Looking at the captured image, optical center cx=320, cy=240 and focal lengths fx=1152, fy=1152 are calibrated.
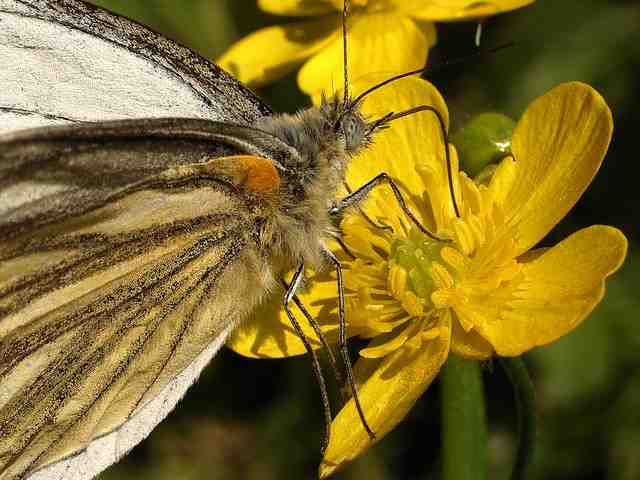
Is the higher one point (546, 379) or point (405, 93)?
point (405, 93)

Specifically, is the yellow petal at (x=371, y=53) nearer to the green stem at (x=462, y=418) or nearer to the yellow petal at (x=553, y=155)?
the yellow petal at (x=553, y=155)

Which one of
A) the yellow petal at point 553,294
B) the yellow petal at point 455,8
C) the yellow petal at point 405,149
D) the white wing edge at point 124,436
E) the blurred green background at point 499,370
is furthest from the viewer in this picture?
the blurred green background at point 499,370

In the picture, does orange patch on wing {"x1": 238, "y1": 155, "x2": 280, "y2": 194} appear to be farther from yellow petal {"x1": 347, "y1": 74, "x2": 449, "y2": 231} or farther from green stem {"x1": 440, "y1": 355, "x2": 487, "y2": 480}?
green stem {"x1": 440, "y1": 355, "x2": 487, "y2": 480}

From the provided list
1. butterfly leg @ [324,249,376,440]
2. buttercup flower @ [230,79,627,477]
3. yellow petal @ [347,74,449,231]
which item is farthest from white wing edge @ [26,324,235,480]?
yellow petal @ [347,74,449,231]

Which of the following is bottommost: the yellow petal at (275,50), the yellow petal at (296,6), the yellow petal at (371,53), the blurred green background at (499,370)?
the blurred green background at (499,370)

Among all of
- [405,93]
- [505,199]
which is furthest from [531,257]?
[405,93]

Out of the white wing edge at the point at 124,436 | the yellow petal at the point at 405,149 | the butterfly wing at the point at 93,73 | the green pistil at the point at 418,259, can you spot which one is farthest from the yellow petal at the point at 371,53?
the white wing edge at the point at 124,436

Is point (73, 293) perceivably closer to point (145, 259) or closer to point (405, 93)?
point (145, 259)
